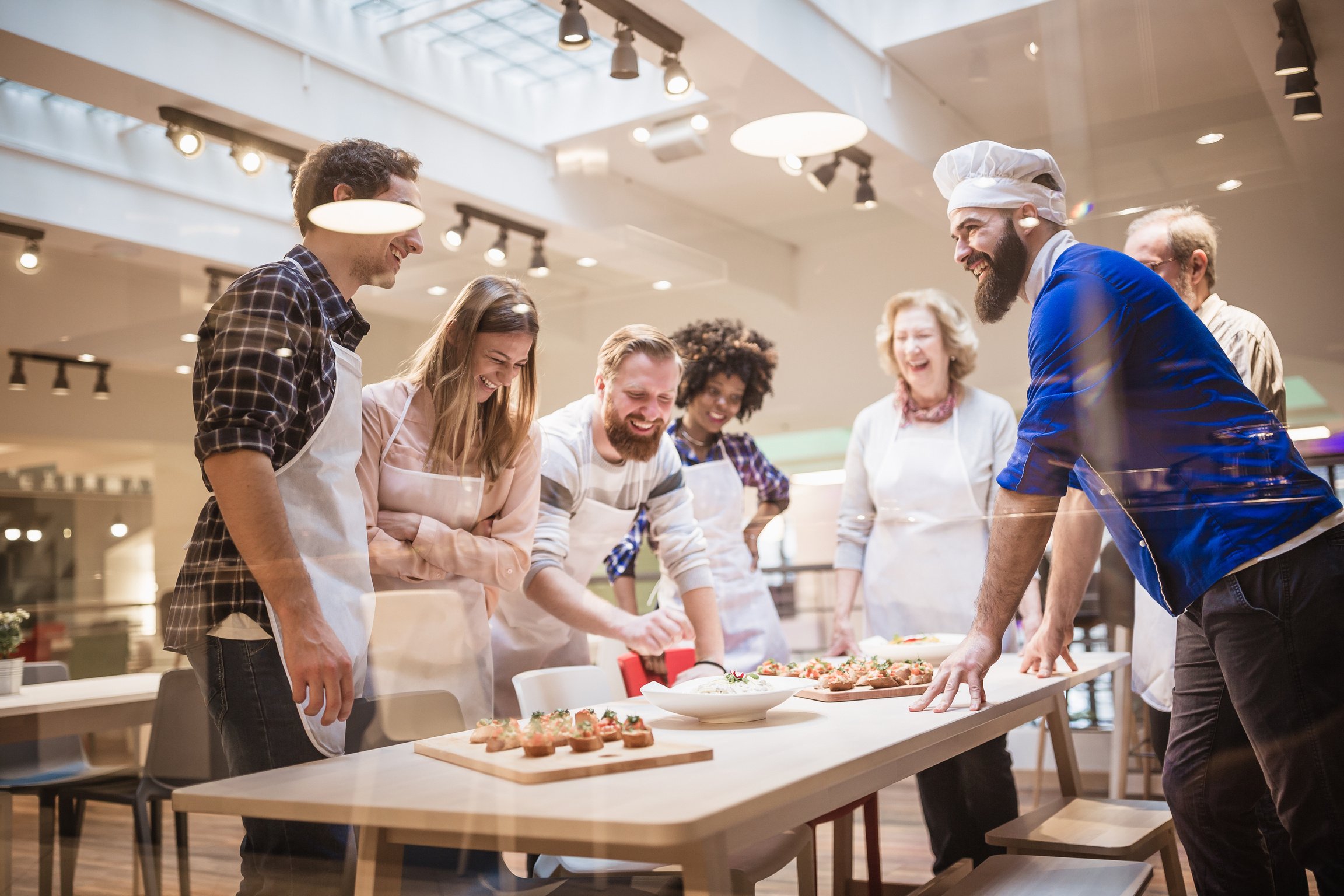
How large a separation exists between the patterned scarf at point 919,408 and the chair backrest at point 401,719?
1275 mm

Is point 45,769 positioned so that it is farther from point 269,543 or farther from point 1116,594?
point 1116,594

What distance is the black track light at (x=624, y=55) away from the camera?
2.02m

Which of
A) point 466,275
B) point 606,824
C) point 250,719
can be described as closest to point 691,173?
point 466,275

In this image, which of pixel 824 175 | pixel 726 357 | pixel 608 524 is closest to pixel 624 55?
pixel 824 175

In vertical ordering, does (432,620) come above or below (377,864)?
above

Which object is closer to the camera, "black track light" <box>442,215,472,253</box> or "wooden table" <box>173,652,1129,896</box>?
"wooden table" <box>173,652,1129,896</box>

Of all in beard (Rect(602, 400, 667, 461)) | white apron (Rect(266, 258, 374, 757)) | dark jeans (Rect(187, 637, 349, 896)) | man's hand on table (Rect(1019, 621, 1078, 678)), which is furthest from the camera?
beard (Rect(602, 400, 667, 461))

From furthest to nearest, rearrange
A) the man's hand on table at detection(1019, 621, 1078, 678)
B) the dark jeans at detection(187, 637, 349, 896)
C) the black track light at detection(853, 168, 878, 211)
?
1. the black track light at detection(853, 168, 878, 211)
2. the man's hand on table at detection(1019, 621, 1078, 678)
3. the dark jeans at detection(187, 637, 349, 896)

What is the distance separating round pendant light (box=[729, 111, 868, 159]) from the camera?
2.09m

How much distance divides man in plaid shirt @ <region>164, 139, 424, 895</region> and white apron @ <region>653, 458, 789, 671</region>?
43.3 inches

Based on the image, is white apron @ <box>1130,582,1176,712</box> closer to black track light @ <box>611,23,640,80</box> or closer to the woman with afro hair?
the woman with afro hair

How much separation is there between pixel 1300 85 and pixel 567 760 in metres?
1.63

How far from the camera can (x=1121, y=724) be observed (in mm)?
2592

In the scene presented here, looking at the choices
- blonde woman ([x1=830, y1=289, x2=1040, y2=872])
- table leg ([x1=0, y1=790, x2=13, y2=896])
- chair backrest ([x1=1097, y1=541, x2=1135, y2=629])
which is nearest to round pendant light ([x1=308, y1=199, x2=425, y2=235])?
table leg ([x1=0, y1=790, x2=13, y2=896])
